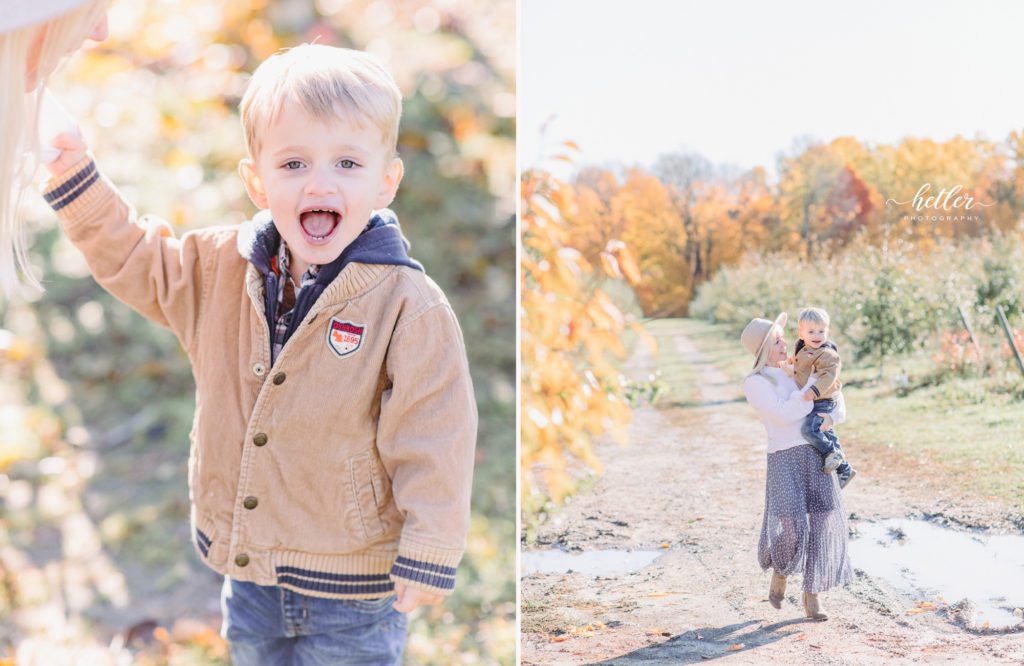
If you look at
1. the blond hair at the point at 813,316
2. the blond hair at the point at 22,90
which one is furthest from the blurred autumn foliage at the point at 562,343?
the blond hair at the point at 22,90

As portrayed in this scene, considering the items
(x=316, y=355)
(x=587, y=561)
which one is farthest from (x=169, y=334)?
(x=316, y=355)

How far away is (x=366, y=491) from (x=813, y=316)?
1047mm

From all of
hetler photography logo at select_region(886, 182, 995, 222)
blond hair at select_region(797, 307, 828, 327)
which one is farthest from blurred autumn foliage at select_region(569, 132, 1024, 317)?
blond hair at select_region(797, 307, 828, 327)

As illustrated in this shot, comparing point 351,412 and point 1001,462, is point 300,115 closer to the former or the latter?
point 351,412

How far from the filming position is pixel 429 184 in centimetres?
347

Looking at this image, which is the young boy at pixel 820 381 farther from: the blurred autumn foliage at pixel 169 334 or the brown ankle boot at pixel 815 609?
the blurred autumn foliage at pixel 169 334

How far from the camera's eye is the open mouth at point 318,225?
1375mm

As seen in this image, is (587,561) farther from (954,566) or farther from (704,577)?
(954,566)

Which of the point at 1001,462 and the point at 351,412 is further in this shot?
the point at 1001,462

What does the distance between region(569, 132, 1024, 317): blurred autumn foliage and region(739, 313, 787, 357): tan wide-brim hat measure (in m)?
0.15

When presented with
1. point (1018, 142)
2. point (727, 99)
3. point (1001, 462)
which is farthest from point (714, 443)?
point (1018, 142)

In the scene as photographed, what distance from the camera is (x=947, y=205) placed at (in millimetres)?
1927

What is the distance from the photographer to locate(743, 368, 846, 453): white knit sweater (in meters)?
1.93

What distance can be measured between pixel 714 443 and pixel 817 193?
0.59m
